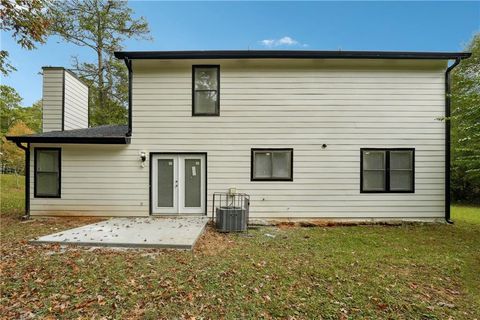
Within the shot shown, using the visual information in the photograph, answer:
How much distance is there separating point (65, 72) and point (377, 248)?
10.3 metres

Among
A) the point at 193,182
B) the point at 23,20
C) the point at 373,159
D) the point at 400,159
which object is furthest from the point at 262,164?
the point at 23,20

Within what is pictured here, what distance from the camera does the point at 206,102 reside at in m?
7.62

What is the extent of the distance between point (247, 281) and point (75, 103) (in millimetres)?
8871

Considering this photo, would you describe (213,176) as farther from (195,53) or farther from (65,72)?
(65,72)

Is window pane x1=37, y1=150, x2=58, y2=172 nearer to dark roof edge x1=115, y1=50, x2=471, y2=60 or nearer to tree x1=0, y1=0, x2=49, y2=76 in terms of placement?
tree x1=0, y1=0, x2=49, y2=76

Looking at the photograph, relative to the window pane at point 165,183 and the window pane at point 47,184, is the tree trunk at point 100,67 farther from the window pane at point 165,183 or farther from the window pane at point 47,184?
the window pane at point 165,183

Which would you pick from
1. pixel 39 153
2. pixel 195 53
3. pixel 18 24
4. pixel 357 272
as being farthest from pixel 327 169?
pixel 18 24

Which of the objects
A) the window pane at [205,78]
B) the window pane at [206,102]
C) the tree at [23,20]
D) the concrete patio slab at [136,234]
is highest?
the tree at [23,20]

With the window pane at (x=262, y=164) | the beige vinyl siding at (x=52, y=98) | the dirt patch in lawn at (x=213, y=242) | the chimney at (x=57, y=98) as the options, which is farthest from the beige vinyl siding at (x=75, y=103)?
the window pane at (x=262, y=164)

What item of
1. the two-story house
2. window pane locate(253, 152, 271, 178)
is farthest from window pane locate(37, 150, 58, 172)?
window pane locate(253, 152, 271, 178)

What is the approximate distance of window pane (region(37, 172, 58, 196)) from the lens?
743 centimetres

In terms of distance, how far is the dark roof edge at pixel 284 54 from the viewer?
23.5 feet

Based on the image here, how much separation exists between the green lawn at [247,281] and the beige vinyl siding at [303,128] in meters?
2.02

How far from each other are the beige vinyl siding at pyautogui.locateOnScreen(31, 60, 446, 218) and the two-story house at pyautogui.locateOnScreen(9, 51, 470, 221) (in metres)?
0.03
